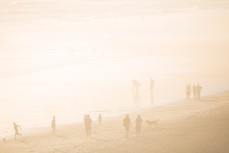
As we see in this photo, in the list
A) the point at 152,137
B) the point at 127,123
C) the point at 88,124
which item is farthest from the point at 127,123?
the point at 88,124

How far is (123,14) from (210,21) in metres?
20.7

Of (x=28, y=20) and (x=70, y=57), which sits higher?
(x=28, y=20)

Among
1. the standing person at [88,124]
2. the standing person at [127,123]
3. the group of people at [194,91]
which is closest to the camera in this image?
the standing person at [127,123]

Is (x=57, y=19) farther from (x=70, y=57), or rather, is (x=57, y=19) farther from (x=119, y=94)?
(x=119, y=94)

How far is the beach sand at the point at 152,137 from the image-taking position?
1884 cm

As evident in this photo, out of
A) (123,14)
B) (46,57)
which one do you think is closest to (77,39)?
(46,57)

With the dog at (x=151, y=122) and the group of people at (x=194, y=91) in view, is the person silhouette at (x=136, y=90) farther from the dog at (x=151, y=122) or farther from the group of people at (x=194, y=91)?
the dog at (x=151, y=122)

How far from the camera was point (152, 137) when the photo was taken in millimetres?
20281

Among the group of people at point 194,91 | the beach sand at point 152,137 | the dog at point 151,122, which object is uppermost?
the group of people at point 194,91

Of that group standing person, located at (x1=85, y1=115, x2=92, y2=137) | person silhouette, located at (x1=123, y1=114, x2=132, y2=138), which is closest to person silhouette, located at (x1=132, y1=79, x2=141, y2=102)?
standing person, located at (x1=85, y1=115, x2=92, y2=137)

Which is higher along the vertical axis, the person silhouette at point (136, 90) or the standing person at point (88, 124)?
the person silhouette at point (136, 90)

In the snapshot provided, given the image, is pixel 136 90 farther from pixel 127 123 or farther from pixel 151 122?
pixel 127 123

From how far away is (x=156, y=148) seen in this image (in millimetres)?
18781

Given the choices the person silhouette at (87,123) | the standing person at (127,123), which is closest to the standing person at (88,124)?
the person silhouette at (87,123)
